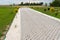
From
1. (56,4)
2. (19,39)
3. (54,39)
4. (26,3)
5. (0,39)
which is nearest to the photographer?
(19,39)

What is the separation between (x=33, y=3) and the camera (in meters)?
91.9

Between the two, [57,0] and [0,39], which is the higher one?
[0,39]

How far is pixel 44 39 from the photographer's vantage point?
20.0 feet

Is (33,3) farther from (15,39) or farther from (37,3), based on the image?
(15,39)

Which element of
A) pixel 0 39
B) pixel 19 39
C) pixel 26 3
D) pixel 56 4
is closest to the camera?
pixel 19 39

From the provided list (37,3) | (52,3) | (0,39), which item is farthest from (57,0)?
(0,39)

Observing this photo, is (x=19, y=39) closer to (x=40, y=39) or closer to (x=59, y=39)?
(x=40, y=39)

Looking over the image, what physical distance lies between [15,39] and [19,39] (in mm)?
150

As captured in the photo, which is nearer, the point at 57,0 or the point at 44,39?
the point at 44,39

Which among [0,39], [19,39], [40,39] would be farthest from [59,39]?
[0,39]

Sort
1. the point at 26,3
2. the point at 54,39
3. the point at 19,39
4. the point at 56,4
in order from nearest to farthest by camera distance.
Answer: the point at 19,39, the point at 54,39, the point at 56,4, the point at 26,3

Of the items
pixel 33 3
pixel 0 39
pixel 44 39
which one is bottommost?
pixel 33 3

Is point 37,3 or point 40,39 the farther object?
point 37,3

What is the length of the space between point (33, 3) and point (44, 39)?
86.1 metres
